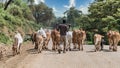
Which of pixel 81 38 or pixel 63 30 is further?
pixel 81 38

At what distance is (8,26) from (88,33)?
15.8 m

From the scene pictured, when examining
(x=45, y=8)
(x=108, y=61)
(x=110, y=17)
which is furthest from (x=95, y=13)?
(x=45, y=8)

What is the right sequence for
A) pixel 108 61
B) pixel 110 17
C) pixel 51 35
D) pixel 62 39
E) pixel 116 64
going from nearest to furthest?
pixel 116 64 < pixel 108 61 < pixel 62 39 < pixel 51 35 < pixel 110 17

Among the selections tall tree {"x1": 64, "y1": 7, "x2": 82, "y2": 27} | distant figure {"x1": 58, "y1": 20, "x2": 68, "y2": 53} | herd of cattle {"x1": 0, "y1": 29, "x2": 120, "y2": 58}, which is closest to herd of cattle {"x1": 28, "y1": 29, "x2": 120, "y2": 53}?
herd of cattle {"x1": 0, "y1": 29, "x2": 120, "y2": 58}

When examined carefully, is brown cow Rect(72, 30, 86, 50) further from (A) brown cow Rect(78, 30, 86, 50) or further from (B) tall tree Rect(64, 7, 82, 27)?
(B) tall tree Rect(64, 7, 82, 27)

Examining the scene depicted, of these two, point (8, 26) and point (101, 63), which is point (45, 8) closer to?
point (8, 26)

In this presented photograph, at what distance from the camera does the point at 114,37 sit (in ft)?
85.5

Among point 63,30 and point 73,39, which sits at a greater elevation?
point 63,30

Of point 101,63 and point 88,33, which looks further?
point 88,33

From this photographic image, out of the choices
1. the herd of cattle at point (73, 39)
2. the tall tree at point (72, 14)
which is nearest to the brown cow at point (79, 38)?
the herd of cattle at point (73, 39)

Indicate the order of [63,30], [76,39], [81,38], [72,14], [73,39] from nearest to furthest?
[63,30], [81,38], [76,39], [73,39], [72,14]

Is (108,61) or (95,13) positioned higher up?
(95,13)

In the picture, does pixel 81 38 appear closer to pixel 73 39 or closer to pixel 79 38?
pixel 79 38

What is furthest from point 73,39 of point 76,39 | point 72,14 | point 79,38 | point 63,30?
point 72,14
